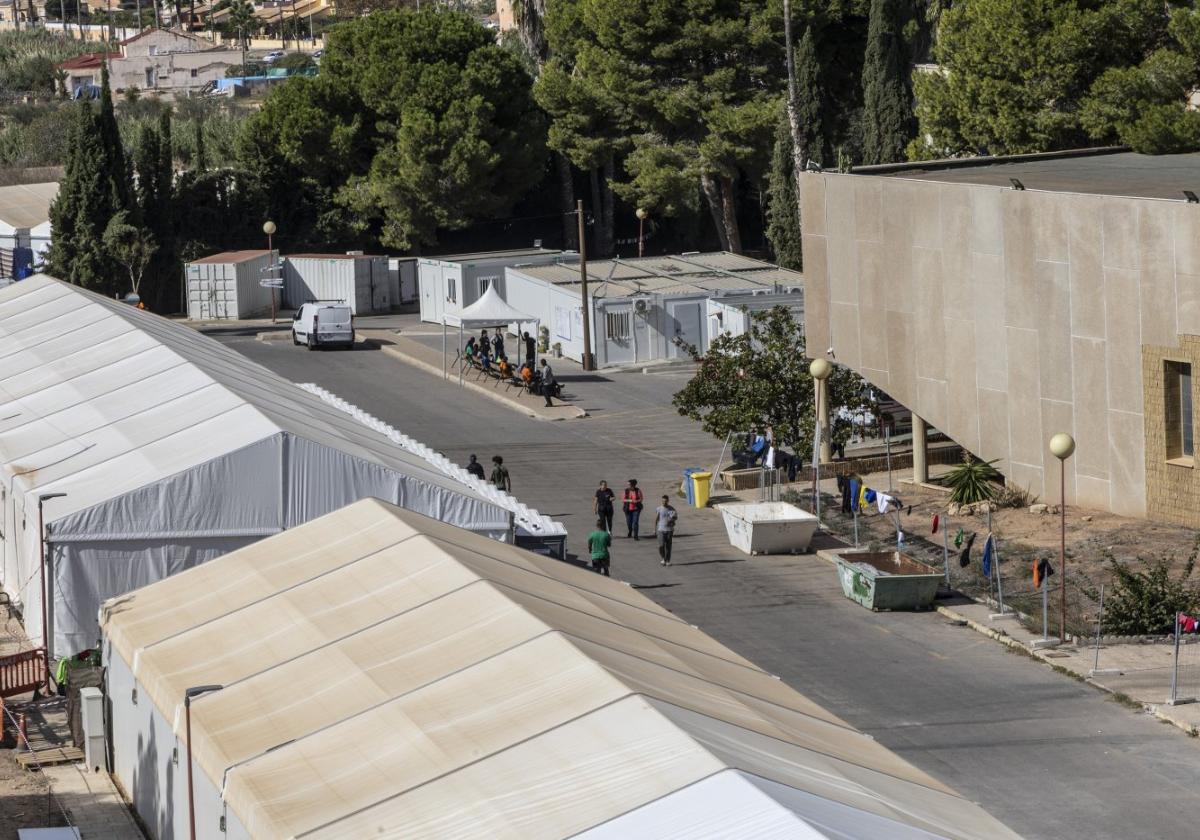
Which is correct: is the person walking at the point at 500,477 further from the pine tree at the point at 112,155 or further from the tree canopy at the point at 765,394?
the pine tree at the point at 112,155

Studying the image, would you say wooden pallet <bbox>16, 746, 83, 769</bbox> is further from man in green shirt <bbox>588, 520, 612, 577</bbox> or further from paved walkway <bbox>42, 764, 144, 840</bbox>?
A: man in green shirt <bbox>588, 520, 612, 577</bbox>

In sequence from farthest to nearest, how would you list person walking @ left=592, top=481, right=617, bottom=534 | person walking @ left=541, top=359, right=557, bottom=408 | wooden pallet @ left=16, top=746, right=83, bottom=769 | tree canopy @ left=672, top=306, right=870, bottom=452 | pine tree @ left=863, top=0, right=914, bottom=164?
pine tree @ left=863, top=0, right=914, bottom=164
person walking @ left=541, top=359, right=557, bottom=408
tree canopy @ left=672, top=306, right=870, bottom=452
person walking @ left=592, top=481, right=617, bottom=534
wooden pallet @ left=16, top=746, right=83, bottom=769

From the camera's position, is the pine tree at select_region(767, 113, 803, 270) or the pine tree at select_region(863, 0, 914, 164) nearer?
the pine tree at select_region(863, 0, 914, 164)

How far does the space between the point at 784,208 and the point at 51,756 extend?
46.6 meters

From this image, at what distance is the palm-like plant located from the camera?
36406mm

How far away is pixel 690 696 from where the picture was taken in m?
18.1

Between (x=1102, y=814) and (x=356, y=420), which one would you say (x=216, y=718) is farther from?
(x=356, y=420)

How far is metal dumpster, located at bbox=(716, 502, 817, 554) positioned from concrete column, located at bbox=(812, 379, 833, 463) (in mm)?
3340

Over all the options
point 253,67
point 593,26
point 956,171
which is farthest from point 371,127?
point 253,67

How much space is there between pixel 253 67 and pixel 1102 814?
447 ft

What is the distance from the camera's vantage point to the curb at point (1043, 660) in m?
24.3

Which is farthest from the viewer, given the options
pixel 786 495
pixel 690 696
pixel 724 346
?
pixel 724 346

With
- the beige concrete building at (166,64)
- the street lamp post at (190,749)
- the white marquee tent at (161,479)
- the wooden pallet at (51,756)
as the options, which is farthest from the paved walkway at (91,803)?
the beige concrete building at (166,64)

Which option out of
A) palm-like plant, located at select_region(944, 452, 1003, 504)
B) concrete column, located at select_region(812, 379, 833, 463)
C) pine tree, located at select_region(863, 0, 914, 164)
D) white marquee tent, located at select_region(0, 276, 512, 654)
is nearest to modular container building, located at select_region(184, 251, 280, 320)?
pine tree, located at select_region(863, 0, 914, 164)
